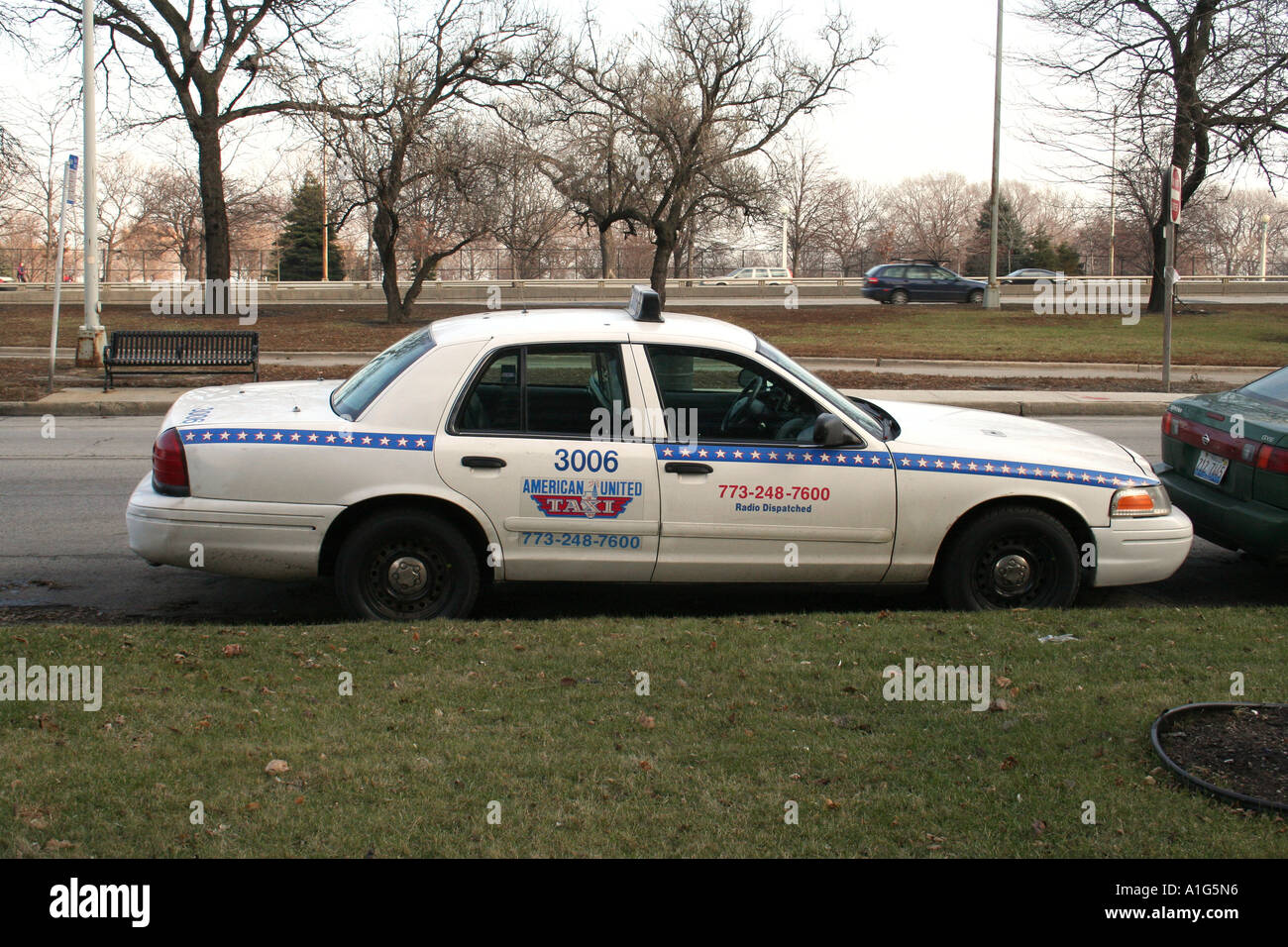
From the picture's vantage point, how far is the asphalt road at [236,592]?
6477mm

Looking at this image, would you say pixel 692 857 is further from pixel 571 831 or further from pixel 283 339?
pixel 283 339

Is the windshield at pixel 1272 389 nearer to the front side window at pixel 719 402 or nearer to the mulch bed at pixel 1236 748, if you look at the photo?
the front side window at pixel 719 402

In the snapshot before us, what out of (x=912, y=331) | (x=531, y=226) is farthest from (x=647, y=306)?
(x=531, y=226)

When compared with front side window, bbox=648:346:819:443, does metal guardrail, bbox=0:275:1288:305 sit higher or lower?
higher

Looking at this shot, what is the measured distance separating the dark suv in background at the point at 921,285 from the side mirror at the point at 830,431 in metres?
34.8

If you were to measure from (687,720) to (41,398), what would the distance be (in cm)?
1510

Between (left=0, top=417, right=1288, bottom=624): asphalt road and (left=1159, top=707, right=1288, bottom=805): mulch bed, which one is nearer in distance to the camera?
(left=1159, top=707, right=1288, bottom=805): mulch bed

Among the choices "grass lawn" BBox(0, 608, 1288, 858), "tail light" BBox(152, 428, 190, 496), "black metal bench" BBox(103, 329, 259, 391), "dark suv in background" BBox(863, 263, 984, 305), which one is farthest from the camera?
"dark suv in background" BBox(863, 263, 984, 305)

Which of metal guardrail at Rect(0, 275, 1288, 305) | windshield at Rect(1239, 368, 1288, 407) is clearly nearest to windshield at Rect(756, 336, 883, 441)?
windshield at Rect(1239, 368, 1288, 407)

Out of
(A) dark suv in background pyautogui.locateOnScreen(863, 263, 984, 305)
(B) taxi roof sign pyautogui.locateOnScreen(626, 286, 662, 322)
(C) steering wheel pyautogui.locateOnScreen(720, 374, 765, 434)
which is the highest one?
(A) dark suv in background pyautogui.locateOnScreen(863, 263, 984, 305)

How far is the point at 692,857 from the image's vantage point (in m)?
3.32

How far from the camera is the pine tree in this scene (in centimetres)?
6306

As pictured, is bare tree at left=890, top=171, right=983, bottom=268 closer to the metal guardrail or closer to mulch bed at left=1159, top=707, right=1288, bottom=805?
the metal guardrail

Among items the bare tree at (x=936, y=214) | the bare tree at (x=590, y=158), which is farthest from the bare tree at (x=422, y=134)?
the bare tree at (x=936, y=214)
